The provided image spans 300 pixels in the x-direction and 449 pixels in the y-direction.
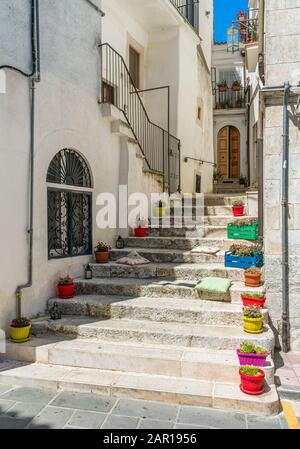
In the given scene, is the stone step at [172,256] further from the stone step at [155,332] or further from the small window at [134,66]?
the small window at [134,66]

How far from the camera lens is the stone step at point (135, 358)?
15.0 ft

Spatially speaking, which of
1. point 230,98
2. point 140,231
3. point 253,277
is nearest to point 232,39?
point 230,98

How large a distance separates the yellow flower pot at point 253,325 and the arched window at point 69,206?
10.9 ft

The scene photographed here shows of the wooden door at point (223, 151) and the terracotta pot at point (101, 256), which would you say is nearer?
the terracotta pot at point (101, 256)

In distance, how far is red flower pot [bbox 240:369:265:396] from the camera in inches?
164

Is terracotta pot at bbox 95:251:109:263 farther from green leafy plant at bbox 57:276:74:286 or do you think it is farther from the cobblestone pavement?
the cobblestone pavement

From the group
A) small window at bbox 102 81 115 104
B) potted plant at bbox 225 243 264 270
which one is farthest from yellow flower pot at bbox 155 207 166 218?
potted plant at bbox 225 243 264 270

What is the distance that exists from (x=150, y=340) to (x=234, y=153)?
16.2 m

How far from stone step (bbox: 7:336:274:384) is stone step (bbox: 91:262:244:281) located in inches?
68.3

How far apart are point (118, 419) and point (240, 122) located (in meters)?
17.9

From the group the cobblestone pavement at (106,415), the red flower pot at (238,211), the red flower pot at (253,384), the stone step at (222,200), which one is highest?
the stone step at (222,200)

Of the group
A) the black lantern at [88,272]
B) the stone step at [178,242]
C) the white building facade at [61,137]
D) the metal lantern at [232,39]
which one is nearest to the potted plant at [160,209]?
the white building facade at [61,137]
